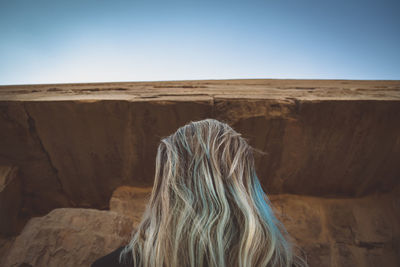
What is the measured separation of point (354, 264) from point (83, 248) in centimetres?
192

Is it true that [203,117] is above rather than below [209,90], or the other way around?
below

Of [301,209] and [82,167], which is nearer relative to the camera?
[301,209]

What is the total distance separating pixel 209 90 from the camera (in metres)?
2.23

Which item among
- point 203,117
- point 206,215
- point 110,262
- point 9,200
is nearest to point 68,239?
point 110,262

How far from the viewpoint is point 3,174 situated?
6.49 feet

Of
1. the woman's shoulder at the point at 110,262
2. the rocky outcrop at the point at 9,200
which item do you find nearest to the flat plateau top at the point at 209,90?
the rocky outcrop at the point at 9,200

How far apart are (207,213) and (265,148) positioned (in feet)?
3.58

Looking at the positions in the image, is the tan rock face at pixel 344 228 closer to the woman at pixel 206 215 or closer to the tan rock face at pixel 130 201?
the woman at pixel 206 215

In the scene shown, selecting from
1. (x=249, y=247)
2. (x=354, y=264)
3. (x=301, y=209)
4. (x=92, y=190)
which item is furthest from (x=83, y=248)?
(x=354, y=264)

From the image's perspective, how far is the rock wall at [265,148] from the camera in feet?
5.68

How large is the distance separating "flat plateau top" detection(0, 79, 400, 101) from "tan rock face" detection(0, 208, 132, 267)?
963 mm

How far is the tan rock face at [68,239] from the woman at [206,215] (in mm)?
658

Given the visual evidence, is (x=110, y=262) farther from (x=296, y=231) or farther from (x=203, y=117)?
(x=296, y=231)

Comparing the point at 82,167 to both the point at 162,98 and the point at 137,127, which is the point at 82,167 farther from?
the point at 162,98
